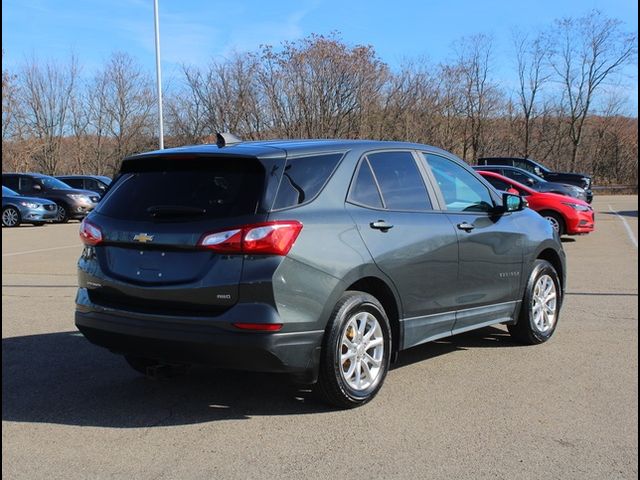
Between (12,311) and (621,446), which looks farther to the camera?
(12,311)

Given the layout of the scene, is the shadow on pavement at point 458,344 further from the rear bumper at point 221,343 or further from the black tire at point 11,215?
the black tire at point 11,215

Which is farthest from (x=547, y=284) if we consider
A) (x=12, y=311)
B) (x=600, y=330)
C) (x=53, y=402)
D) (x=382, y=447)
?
(x=12, y=311)

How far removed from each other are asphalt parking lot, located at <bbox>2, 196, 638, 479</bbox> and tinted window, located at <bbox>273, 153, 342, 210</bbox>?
56.1 inches

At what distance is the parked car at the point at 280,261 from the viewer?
3.80 meters

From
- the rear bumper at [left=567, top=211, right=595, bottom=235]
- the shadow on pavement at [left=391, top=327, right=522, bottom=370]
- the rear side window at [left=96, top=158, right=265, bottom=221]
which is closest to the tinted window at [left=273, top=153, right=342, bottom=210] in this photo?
the rear side window at [left=96, top=158, right=265, bottom=221]

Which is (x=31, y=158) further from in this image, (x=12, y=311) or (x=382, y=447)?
(x=382, y=447)

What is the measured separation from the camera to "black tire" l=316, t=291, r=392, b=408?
4.07 m

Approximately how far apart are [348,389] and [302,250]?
101 cm

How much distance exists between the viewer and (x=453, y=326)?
5113mm

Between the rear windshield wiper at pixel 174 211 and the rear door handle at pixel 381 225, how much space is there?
1.17 meters

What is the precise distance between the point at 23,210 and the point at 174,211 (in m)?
18.9

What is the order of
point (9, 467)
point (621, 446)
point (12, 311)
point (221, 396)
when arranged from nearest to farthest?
1. point (9, 467)
2. point (621, 446)
3. point (221, 396)
4. point (12, 311)

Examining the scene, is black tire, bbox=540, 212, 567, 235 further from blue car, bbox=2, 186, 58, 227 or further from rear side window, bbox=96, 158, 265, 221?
blue car, bbox=2, 186, 58, 227

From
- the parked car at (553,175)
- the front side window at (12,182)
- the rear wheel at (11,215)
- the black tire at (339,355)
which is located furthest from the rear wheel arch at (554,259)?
the front side window at (12,182)
